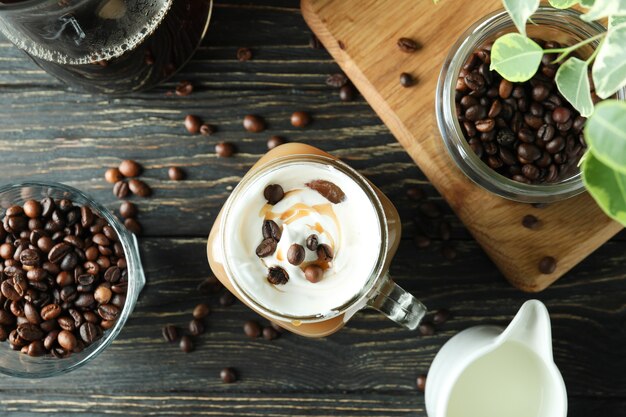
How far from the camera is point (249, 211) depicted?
1.06 meters

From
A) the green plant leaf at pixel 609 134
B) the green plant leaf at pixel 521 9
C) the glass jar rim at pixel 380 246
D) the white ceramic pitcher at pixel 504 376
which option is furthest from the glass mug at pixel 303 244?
the green plant leaf at pixel 609 134

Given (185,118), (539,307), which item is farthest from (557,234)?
(185,118)

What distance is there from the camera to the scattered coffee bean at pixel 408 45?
1153 millimetres

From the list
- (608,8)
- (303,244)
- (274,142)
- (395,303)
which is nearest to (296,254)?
(303,244)

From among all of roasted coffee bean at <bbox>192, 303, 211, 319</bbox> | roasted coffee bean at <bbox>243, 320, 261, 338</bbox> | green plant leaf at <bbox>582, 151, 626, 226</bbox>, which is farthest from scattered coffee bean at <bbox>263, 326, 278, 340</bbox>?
green plant leaf at <bbox>582, 151, 626, 226</bbox>

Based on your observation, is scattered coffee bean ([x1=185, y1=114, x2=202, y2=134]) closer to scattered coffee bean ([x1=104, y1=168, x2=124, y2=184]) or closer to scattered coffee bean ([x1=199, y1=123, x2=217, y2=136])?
scattered coffee bean ([x1=199, y1=123, x2=217, y2=136])

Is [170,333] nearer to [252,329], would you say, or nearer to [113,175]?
[252,329]

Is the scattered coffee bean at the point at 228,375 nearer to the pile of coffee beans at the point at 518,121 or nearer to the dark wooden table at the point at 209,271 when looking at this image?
the dark wooden table at the point at 209,271

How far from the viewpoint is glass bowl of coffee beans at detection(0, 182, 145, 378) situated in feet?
3.89

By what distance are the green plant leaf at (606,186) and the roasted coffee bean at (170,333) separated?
887mm

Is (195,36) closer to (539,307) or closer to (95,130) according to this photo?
(95,130)

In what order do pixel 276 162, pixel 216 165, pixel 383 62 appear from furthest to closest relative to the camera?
pixel 216 165, pixel 383 62, pixel 276 162

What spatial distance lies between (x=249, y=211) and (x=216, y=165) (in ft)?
0.88

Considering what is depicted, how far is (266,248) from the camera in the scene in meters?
1.04
